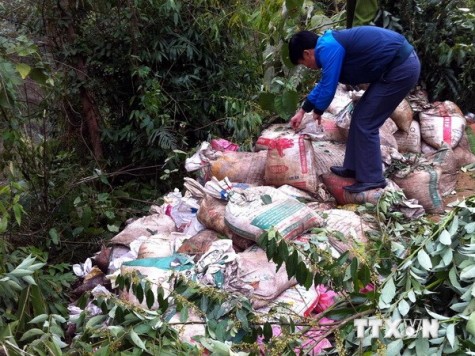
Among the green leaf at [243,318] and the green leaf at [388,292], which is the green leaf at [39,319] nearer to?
the green leaf at [243,318]

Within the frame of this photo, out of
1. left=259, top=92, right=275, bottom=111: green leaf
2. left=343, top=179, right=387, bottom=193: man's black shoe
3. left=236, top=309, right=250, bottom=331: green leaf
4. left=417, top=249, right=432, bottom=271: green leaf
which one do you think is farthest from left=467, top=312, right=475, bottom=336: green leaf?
left=259, top=92, right=275, bottom=111: green leaf

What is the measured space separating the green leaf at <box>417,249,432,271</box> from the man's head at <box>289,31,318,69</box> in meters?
1.51

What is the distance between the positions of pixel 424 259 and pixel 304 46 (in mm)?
1583

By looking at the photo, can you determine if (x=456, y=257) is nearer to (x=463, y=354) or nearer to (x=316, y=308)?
(x=463, y=354)

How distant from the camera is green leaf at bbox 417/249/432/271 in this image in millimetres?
1798

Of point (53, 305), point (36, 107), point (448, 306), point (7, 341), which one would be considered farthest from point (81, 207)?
point (448, 306)

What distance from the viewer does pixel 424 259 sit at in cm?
183

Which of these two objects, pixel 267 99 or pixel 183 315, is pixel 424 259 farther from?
pixel 267 99

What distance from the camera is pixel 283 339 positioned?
1709 millimetres

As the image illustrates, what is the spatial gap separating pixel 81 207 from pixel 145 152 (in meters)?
1.14

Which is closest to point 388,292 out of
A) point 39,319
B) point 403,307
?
point 403,307

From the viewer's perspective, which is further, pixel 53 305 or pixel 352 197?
pixel 352 197

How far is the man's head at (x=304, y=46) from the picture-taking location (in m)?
3.02

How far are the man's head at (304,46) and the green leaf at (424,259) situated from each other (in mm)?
1510
